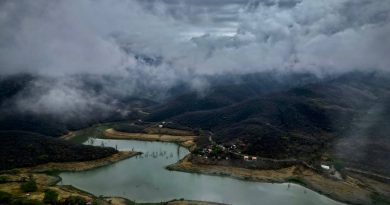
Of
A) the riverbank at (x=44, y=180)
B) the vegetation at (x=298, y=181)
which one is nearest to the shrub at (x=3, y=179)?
the riverbank at (x=44, y=180)

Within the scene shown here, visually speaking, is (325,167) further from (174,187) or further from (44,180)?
(44,180)

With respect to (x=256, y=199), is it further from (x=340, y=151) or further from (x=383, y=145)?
(x=383, y=145)

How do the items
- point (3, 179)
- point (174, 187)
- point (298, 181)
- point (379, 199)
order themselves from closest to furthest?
1. point (379, 199)
2. point (3, 179)
3. point (174, 187)
4. point (298, 181)

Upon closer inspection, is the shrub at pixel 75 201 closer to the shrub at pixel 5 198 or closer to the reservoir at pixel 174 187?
the shrub at pixel 5 198

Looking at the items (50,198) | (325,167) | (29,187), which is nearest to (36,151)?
(29,187)

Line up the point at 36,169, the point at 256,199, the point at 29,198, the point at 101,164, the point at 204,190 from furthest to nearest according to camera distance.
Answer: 1. the point at 101,164
2. the point at 36,169
3. the point at 204,190
4. the point at 256,199
5. the point at 29,198

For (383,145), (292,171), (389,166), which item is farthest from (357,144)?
(292,171)
